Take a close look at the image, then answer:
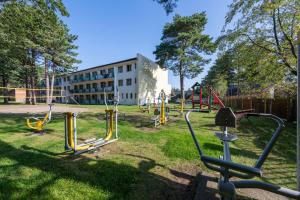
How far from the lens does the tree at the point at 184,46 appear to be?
24.8 meters

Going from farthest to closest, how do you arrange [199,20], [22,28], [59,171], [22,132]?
[199,20] → [22,28] → [22,132] → [59,171]

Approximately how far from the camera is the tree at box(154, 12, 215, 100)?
81.2 feet

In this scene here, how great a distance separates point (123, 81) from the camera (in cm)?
3183

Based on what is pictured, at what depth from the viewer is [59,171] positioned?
10.2ft

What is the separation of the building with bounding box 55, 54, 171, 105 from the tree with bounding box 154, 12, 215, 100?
4.76 m

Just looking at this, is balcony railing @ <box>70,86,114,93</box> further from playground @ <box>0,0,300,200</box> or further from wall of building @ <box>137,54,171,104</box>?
playground @ <box>0,0,300,200</box>

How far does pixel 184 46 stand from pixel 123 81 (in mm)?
13448

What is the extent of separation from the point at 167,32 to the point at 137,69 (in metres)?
8.18

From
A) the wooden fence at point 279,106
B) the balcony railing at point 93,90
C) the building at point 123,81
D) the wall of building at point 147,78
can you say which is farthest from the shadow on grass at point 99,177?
the balcony railing at point 93,90

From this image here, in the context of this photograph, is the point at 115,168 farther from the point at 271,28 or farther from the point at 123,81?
the point at 123,81

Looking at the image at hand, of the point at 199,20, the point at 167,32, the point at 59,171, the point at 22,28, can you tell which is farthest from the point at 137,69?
the point at 59,171

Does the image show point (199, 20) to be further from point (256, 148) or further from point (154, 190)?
point (154, 190)

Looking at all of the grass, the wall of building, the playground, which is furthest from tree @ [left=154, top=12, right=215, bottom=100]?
the grass

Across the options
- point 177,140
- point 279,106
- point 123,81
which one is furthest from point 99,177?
point 123,81
